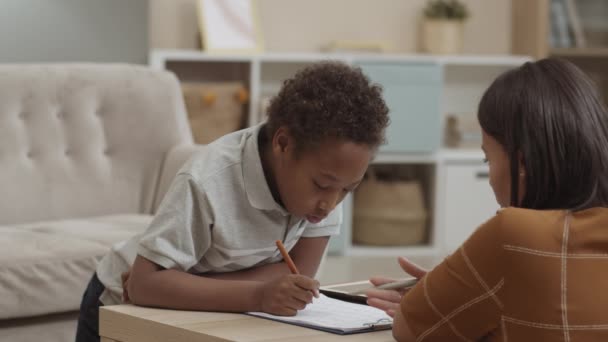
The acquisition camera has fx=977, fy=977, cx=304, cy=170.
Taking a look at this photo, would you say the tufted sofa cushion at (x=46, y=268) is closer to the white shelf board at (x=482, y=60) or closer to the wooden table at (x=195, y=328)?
the wooden table at (x=195, y=328)

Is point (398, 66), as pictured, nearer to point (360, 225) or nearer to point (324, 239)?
point (360, 225)

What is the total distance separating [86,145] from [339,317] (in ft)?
5.80

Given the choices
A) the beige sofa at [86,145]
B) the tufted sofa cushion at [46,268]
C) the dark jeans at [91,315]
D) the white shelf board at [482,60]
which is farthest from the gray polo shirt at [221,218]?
the white shelf board at [482,60]

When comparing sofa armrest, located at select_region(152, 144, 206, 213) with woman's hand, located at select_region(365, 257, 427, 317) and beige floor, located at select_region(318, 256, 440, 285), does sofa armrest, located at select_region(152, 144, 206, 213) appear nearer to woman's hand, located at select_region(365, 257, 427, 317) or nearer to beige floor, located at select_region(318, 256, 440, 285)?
beige floor, located at select_region(318, 256, 440, 285)

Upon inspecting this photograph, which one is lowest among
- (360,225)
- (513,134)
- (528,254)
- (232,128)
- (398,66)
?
(360,225)

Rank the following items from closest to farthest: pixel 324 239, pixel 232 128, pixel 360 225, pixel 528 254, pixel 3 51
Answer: pixel 528 254 → pixel 324 239 → pixel 3 51 → pixel 232 128 → pixel 360 225

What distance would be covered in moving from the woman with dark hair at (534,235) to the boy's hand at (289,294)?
0.46ft

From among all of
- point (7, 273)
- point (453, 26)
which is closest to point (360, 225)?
point (453, 26)

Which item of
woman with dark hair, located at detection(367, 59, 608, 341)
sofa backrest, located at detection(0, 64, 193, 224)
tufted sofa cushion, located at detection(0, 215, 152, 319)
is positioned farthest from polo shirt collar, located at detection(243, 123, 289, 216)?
sofa backrest, located at detection(0, 64, 193, 224)

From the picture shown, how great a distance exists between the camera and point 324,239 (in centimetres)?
156

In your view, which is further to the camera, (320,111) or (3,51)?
(3,51)

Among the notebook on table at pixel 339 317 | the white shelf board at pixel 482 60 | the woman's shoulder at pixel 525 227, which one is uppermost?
the woman's shoulder at pixel 525 227

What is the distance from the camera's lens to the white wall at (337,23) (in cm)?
420

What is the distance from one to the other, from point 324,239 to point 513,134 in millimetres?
489
